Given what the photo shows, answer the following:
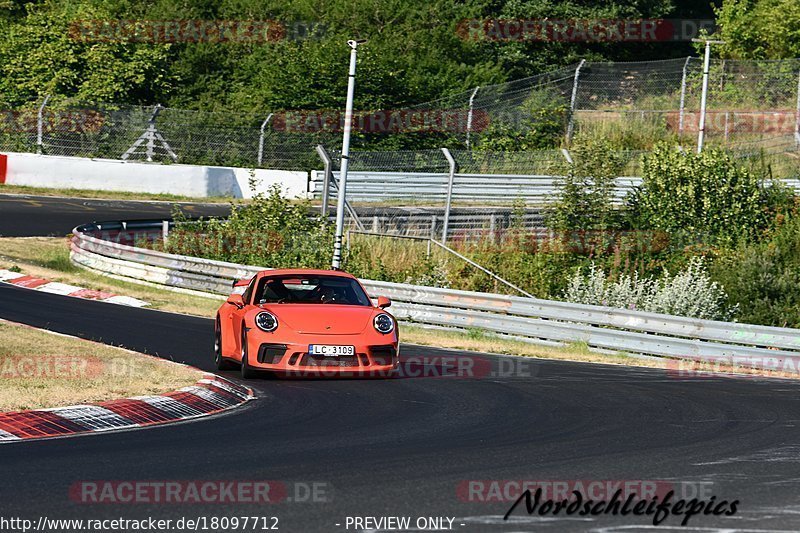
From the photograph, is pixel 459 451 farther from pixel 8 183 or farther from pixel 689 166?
pixel 8 183

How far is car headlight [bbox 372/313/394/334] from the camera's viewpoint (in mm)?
13734

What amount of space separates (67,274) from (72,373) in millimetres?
14959

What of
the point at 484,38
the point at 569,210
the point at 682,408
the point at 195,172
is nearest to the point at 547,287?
the point at 569,210

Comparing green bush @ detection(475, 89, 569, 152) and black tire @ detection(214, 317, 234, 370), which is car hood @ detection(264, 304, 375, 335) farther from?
green bush @ detection(475, 89, 569, 152)

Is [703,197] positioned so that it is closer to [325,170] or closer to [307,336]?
[325,170]

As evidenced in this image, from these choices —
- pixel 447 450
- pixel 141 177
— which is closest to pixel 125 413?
pixel 447 450

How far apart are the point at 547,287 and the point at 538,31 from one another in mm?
28903

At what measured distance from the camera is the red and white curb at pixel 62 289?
2355cm

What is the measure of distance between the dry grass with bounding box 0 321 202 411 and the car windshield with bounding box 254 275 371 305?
152cm

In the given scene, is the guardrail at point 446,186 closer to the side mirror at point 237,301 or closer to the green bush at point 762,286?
the green bush at point 762,286

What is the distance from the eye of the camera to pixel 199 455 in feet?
27.8

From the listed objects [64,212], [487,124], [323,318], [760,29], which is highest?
[760,29]

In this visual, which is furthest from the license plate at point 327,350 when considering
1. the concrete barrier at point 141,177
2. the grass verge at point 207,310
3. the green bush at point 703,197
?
the concrete barrier at point 141,177

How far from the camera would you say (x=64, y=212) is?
35156 millimetres
